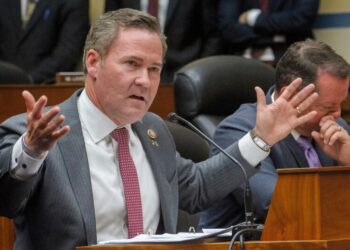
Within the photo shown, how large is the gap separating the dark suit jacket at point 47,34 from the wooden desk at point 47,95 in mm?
1791

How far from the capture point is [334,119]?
4.31 m

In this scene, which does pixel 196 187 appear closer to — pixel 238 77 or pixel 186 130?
pixel 186 130

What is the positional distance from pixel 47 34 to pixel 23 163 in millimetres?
4755

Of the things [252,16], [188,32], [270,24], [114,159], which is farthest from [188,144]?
[188,32]

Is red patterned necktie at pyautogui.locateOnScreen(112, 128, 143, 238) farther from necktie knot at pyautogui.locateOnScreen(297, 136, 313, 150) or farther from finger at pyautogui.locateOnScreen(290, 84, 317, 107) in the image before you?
necktie knot at pyautogui.locateOnScreen(297, 136, 313, 150)

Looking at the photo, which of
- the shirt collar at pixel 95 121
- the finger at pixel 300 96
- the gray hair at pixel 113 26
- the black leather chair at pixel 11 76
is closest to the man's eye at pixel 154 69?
the gray hair at pixel 113 26

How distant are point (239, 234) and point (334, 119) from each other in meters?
1.39

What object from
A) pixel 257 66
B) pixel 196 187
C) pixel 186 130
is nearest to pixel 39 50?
pixel 257 66

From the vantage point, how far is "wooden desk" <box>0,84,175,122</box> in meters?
5.62

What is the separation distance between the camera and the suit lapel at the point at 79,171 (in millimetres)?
3361

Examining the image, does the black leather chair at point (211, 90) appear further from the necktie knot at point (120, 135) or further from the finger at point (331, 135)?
the necktie knot at point (120, 135)

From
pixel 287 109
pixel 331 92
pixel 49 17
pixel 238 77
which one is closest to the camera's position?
pixel 287 109

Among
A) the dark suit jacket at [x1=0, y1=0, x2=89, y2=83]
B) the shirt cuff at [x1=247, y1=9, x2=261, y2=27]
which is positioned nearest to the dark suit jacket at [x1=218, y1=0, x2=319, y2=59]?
the shirt cuff at [x1=247, y1=9, x2=261, y2=27]

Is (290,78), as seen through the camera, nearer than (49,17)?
Yes
